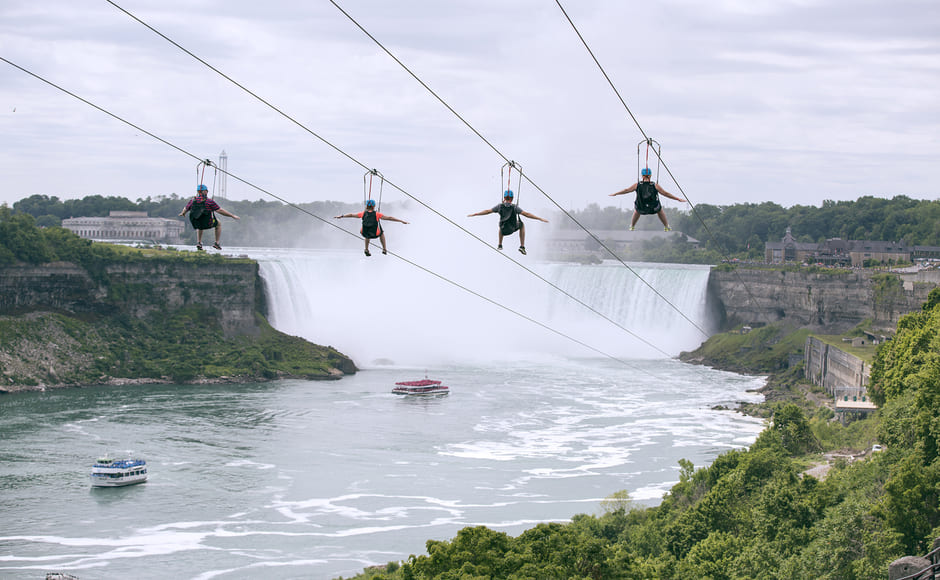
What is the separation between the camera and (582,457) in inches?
1585

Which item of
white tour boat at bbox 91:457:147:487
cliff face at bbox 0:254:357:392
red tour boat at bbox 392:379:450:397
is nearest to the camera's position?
white tour boat at bbox 91:457:147:487

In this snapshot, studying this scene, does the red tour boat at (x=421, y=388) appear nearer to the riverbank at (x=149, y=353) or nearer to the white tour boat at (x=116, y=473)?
→ the riverbank at (x=149, y=353)

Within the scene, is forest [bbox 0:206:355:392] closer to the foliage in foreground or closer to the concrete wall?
the concrete wall

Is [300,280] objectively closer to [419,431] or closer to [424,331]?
[424,331]

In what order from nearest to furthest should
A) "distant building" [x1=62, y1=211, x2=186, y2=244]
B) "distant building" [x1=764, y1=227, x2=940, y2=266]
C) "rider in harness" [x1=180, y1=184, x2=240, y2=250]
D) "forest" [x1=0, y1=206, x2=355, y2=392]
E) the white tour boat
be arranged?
"rider in harness" [x1=180, y1=184, x2=240, y2=250], the white tour boat, "forest" [x1=0, y1=206, x2=355, y2=392], "distant building" [x1=764, y1=227, x2=940, y2=266], "distant building" [x1=62, y1=211, x2=186, y2=244]

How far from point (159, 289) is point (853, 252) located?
5849 cm

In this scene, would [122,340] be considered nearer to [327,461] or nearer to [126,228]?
[327,461]

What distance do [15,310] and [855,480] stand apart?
52.7 m

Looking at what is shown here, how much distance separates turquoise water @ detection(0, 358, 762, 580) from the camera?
29.0 meters

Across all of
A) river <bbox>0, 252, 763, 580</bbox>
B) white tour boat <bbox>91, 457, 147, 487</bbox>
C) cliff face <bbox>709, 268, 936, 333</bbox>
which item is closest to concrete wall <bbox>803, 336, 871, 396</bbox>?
river <bbox>0, 252, 763, 580</bbox>

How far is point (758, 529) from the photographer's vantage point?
23.2 metres

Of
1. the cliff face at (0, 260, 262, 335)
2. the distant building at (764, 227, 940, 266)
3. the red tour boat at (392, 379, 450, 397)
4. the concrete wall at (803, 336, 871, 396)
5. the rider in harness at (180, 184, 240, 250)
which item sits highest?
the distant building at (764, 227, 940, 266)

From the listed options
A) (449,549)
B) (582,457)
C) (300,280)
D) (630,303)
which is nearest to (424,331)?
(300,280)

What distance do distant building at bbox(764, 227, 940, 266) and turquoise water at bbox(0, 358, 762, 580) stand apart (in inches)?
1302
